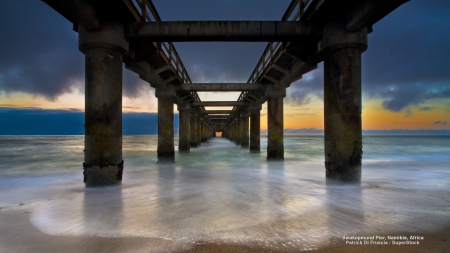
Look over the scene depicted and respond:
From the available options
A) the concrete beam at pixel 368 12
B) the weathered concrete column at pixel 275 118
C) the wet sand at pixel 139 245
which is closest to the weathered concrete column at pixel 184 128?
the weathered concrete column at pixel 275 118

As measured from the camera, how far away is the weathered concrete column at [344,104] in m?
6.88

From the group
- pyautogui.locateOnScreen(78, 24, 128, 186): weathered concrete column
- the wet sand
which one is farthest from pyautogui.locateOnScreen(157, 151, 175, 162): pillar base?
the wet sand

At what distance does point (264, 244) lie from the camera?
339 centimetres

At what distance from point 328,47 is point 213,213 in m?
5.84

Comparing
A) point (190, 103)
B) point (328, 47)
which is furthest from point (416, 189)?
point (190, 103)

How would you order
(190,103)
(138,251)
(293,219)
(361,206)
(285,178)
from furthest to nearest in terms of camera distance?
(190,103) < (285,178) < (361,206) < (293,219) < (138,251)

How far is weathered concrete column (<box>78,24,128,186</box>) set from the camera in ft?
22.3

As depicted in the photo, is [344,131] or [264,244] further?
[344,131]

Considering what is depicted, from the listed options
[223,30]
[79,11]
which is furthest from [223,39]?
[79,11]

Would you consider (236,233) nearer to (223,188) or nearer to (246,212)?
(246,212)

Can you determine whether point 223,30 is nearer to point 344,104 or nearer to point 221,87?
point 344,104

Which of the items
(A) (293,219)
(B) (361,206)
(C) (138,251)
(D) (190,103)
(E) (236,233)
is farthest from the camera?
(D) (190,103)

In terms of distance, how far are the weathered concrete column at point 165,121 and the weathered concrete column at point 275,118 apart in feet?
19.9

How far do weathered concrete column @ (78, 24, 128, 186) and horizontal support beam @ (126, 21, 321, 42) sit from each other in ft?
2.71
